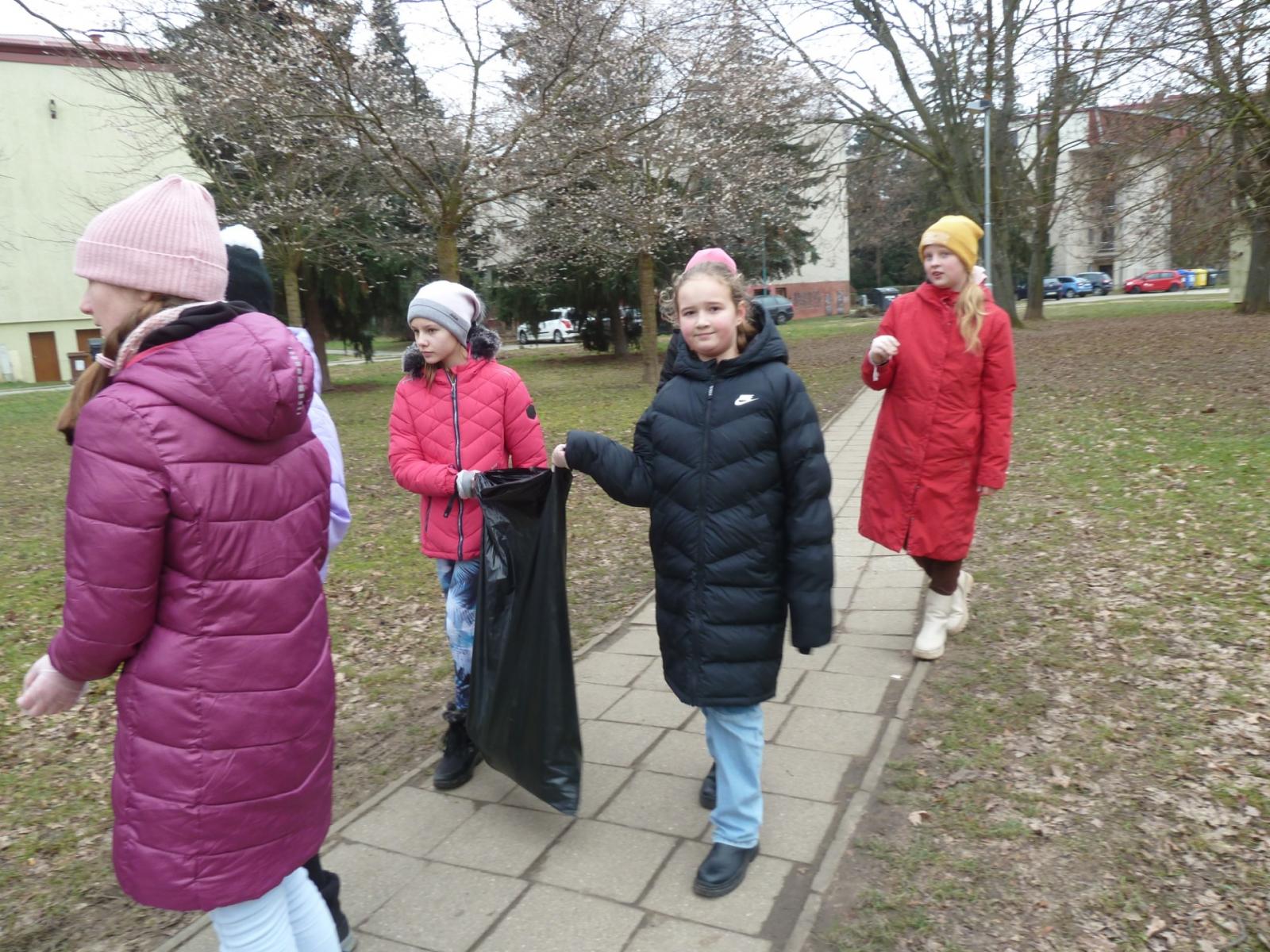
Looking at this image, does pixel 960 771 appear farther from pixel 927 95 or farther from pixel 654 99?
pixel 927 95

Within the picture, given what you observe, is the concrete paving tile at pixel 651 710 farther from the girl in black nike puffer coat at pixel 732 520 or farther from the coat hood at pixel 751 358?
the coat hood at pixel 751 358

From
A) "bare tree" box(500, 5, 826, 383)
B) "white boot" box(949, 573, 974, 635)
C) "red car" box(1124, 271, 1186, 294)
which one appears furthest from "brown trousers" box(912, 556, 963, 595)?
"red car" box(1124, 271, 1186, 294)

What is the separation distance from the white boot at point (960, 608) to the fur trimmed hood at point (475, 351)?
8.54 ft

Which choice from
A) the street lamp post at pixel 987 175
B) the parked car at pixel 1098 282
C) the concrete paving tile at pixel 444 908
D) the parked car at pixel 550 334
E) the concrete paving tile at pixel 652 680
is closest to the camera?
the concrete paving tile at pixel 444 908

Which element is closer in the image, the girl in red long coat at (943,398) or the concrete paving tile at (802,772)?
the concrete paving tile at (802,772)

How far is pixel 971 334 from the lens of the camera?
4.24 meters

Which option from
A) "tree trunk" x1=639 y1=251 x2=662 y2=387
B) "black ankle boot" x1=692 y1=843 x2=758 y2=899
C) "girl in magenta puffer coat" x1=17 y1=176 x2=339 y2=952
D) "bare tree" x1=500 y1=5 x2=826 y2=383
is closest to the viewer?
"girl in magenta puffer coat" x1=17 y1=176 x2=339 y2=952

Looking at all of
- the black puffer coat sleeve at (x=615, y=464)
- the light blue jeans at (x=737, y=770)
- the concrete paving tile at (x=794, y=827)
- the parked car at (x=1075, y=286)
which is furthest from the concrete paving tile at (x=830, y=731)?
the parked car at (x=1075, y=286)

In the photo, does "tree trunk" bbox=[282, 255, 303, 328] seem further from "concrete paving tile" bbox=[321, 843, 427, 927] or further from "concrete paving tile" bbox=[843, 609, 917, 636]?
"concrete paving tile" bbox=[321, 843, 427, 927]

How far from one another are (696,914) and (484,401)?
6.00 ft

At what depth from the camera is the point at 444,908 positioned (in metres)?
2.93

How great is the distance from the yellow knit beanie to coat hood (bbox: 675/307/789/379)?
5.15ft

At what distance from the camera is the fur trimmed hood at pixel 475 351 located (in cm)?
357

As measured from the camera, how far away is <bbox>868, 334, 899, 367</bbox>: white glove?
4.23m
